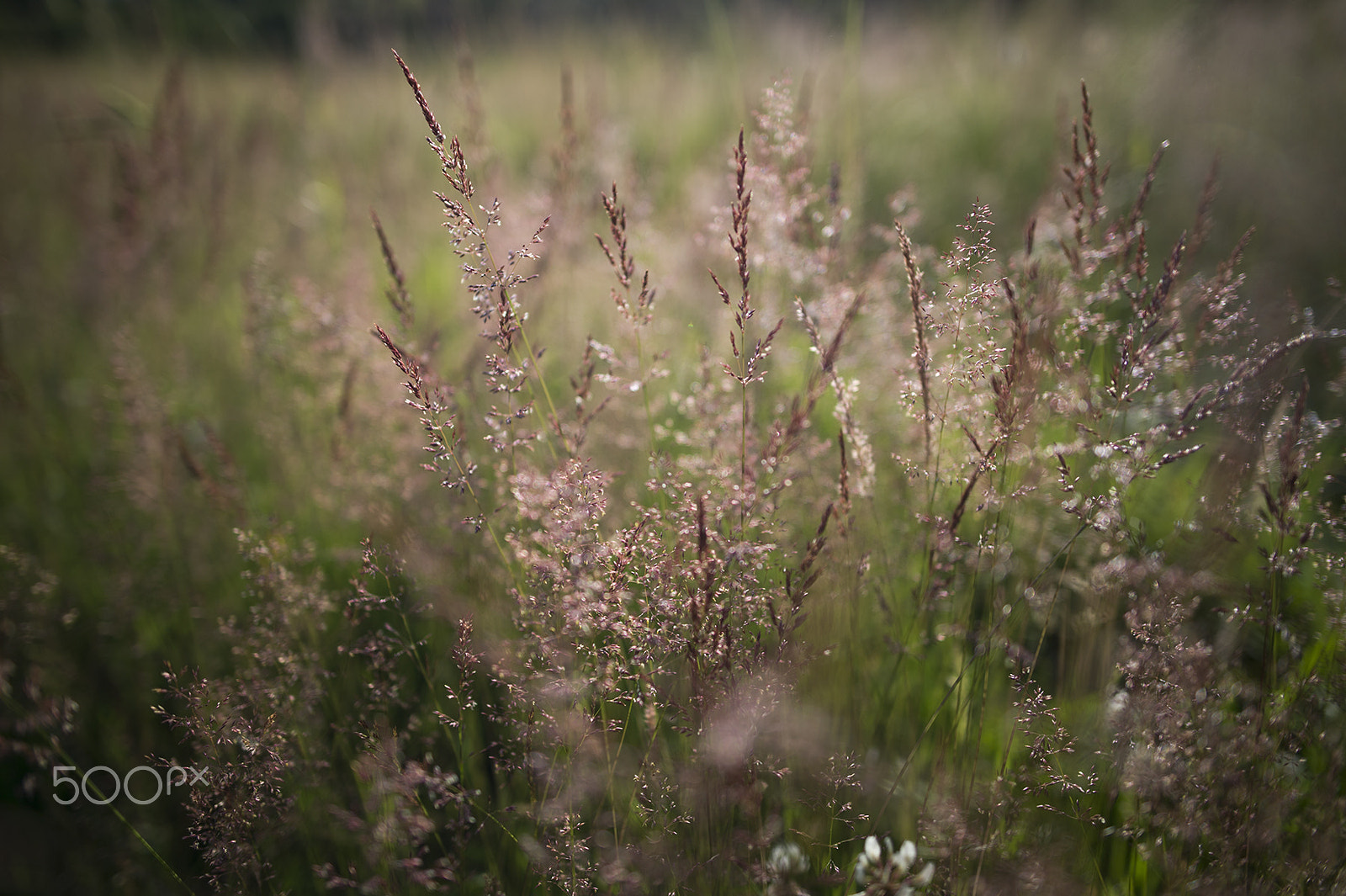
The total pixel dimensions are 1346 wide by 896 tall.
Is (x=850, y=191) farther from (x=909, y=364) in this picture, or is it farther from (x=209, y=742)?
(x=209, y=742)

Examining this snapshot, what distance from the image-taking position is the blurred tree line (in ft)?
10.9

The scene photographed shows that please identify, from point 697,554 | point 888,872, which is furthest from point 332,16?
point 888,872

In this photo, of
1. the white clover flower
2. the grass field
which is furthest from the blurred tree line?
the white clover flower

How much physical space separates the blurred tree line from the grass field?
444 millimetres

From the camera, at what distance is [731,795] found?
3.40 feet

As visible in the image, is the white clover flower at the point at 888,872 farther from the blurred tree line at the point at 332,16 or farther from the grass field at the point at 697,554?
the blurred tree line at the point at 332,16

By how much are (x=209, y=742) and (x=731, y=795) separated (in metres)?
0.78

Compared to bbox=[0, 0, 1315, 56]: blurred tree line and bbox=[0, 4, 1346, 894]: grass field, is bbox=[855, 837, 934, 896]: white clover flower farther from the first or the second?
bbox=[0, 0, 1315, 56]: blurred tree line

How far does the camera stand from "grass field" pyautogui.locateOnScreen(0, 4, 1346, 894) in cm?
102

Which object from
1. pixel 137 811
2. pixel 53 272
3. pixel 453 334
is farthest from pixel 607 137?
pixel 53 272

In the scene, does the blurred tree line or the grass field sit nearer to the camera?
A: the grass field

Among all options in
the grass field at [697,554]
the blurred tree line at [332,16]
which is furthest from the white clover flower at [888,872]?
the blurred tree line at [332,16]

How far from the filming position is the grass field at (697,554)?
102cm

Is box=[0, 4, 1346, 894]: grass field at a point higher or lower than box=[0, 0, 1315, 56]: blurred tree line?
lower
